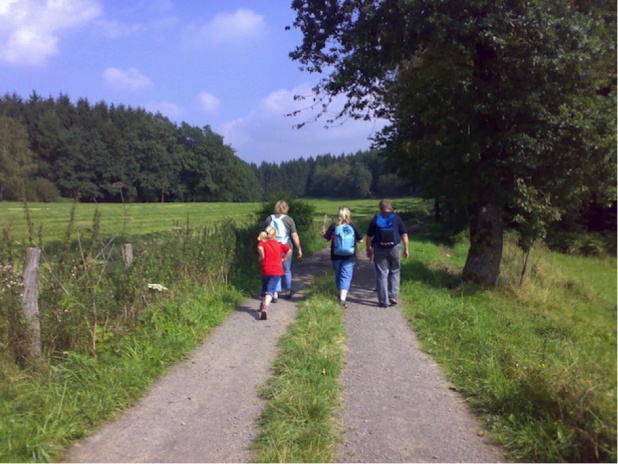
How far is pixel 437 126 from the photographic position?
35.7 feet

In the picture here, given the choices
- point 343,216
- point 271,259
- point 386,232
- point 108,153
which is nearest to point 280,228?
point 271,259

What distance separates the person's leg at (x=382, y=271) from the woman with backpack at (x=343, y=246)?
40 centimetres

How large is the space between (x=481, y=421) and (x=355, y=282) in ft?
22.4

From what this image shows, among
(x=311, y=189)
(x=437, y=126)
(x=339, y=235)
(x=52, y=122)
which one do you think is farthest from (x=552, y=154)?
(x=311, y=189)

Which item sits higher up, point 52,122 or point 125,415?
point 52,122

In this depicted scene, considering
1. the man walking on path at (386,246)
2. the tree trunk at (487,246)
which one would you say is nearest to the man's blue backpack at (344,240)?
the man walking on path at (386,246)

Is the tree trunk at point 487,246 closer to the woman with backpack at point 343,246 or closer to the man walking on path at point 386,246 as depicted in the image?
the man walking on path at point 386,246

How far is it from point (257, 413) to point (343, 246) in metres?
4.39

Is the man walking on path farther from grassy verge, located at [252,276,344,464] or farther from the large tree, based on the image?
the large tree

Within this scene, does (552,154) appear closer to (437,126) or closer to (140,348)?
(437,126)

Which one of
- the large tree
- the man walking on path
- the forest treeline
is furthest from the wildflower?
the forest treeline

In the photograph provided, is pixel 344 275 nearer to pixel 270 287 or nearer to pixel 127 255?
pixel 270 287

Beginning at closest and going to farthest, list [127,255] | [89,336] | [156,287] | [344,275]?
1. [89,336]
2. [127,255]
3. [156,287]
4. [344,275]

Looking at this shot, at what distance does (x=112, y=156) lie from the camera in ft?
229
